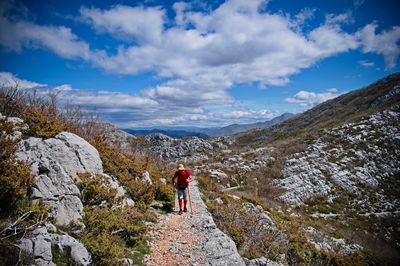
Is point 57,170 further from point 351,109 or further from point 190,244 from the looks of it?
point 351,109

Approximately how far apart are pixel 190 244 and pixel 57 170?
5807 mm

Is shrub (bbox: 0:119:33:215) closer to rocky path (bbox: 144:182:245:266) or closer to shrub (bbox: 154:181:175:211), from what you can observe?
rocky path (bbox: 144:182:245:266)

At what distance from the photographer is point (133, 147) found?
22.4 metres

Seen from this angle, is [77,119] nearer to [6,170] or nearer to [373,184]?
[6,170]

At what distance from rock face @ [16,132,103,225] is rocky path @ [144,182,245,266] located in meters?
3.21

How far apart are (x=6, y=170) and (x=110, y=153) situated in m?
6.64

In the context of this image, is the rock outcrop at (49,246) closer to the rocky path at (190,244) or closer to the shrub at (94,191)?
the rocky path at (190,244)

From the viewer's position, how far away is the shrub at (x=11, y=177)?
552 cm

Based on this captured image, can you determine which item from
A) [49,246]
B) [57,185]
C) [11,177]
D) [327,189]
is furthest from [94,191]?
[327,189]

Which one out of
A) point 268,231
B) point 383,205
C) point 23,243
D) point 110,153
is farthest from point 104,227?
point 383,205

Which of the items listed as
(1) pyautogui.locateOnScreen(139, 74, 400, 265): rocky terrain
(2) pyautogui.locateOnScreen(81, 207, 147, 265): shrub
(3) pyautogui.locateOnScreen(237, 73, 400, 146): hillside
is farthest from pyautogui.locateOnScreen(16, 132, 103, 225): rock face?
(3) pyautogui.locateOnScreen(237, 73, 400, 146): hillside

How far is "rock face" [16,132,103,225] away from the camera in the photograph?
642cm

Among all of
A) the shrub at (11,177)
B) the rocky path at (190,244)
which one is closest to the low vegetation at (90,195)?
the shrub at (11,177)

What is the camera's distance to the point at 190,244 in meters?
7.69
